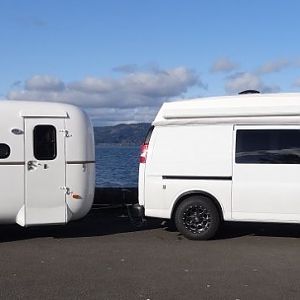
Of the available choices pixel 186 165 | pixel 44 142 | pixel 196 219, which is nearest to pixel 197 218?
pixel 196 219

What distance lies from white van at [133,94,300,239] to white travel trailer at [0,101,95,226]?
3.85ft

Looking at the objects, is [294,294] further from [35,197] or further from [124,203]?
[124,203]

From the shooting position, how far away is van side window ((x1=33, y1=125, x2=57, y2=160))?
30.9ft

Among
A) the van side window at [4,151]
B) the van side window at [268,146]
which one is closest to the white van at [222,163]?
the van side window at [268,146]

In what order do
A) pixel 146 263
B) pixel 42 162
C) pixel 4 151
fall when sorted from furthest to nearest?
pixel 42 162 → pixel 4 151 → pixel 146 263

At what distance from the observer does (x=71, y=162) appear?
954cm

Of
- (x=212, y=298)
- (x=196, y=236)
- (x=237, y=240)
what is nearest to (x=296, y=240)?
(x=237, y=240)

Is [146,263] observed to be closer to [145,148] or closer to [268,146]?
[145,148]

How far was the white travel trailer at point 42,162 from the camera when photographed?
9.30 m

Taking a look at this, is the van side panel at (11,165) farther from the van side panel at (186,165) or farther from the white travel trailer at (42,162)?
the van side panel at (186,165)

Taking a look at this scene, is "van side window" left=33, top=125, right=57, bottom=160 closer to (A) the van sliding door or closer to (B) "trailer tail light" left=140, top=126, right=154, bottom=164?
(B) "trailer tail light" left=140, top=126, right=154, bottom=164

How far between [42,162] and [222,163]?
3006 millimetres

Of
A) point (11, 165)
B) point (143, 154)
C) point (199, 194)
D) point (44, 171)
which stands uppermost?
point (143, 154)

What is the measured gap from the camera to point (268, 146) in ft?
30.7
